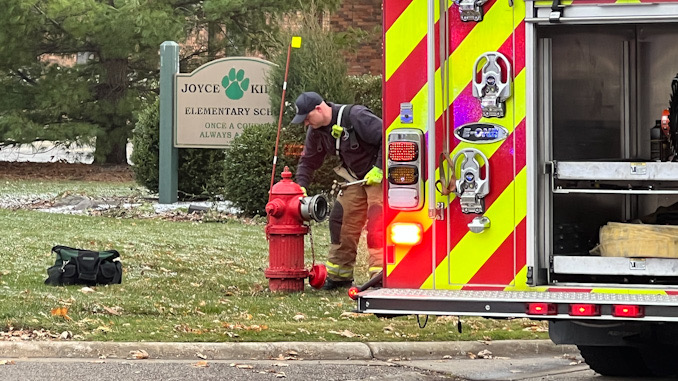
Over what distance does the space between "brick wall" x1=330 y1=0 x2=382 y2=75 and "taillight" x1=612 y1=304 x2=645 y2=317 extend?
1981 cm

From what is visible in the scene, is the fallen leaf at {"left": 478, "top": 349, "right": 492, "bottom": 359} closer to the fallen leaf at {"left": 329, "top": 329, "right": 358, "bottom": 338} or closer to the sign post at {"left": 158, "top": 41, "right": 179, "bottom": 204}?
the fallen leaf at {"left": 329, "top": 329, "right": 358, "bottom": 338}

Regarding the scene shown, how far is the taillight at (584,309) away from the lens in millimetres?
5602

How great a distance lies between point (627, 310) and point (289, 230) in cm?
479

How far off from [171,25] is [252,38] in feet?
6.31

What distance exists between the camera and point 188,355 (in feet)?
25.9

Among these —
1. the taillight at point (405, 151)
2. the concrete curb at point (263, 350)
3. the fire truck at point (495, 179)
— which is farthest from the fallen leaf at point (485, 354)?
the taillight at point (405, 151)

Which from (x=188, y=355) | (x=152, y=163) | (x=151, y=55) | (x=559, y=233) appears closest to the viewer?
(x=559, y=233)

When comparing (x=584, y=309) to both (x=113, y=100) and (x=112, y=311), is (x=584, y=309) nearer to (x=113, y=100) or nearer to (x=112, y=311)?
(x=112, y=311)

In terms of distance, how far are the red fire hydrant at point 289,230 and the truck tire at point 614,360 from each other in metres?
2.92

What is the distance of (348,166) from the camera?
9734mm

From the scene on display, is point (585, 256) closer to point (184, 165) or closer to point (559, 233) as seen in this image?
point (559, 233)

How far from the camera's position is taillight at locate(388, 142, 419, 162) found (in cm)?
600

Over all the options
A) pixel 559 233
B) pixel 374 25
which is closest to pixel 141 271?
pixel 559 233

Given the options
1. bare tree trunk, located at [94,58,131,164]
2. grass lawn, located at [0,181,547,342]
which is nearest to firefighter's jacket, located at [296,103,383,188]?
grass lawn, located at [0,181,547,342]
